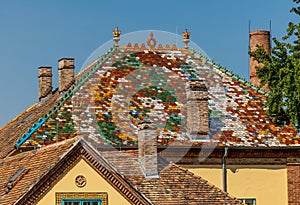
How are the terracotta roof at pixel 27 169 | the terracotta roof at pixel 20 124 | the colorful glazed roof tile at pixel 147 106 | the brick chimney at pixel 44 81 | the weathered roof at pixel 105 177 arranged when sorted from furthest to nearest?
the brick chimney at pixel 44 81
the terracotta roof at pixel 20 124
the colorful glazed roof tile at pixel 147 106
the terracotta roof at pixel 27 169
the weathered roof at pixel 105 177

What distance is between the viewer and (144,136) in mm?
48594

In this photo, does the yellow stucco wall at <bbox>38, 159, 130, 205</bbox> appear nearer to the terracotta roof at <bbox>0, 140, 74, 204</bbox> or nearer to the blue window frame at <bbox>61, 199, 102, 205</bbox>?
the blue window frame at <bbox>61, 199, 102, 205</bbox>

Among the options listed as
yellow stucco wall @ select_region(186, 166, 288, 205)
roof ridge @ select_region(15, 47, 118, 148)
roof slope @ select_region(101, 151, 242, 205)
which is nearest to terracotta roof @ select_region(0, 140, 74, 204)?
roof slope @ select_region(101, 151, 242, 205)

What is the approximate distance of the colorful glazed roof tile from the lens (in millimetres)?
53938

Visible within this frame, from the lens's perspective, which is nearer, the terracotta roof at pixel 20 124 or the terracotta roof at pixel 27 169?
the terracotta roof at pixel 27 169

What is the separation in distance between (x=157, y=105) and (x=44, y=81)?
12.5 metres

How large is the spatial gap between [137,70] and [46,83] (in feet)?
33.6

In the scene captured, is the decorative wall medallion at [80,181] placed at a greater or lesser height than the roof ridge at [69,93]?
lesser

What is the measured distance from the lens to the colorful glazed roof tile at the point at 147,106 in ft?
177

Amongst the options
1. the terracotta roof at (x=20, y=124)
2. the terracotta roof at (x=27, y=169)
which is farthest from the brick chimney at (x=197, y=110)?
the terracotta roof at (x=27, y=169)

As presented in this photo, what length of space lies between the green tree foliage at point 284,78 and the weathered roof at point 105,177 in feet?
29.3

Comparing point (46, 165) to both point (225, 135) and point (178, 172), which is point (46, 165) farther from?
point (225, 135)

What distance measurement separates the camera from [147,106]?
56.2 meters

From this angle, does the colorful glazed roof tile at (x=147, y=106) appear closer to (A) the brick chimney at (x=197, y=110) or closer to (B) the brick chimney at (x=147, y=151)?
(A) the brick chimney at (x=197, y=110)
